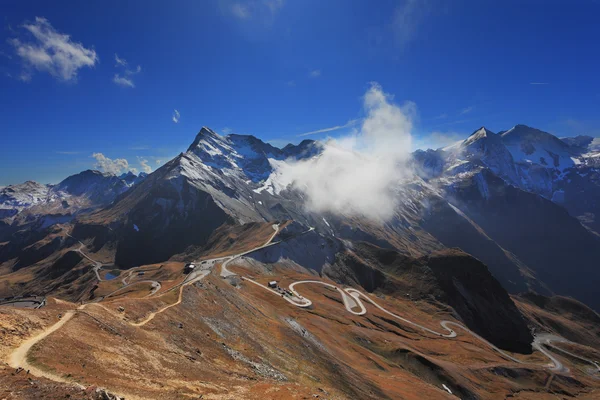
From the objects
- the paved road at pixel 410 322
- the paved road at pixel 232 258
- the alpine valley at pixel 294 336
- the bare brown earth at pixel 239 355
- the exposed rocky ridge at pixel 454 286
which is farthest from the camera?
the exposed rocky ridge at pixel 454 286

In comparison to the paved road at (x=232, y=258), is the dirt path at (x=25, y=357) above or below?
below

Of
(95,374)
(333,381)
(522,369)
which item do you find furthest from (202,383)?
(522,369)

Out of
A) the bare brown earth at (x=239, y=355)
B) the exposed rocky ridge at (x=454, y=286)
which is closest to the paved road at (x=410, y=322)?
the bare brown earth at (x=239, y=355)

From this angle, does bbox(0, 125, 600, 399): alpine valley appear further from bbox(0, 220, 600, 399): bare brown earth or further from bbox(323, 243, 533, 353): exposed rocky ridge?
bbox(323, 243, 533, 353): exposed rocky ridge

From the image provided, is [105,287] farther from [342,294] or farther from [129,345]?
[129,345]

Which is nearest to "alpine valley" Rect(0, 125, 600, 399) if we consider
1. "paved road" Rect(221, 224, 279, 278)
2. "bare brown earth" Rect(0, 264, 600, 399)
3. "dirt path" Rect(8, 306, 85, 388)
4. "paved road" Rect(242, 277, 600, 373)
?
"dirt path" Rect(8, 306, 85, 388)

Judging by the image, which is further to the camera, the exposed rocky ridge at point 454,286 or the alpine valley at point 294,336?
the exposed rocky ridge at point 454,286

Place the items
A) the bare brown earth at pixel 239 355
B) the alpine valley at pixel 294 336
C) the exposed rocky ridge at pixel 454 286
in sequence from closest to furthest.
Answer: the bare brown earth at pixel 239 355 < the alpine valley at pixel 294 336 < the exposed rocky ridge at pixel 454 286

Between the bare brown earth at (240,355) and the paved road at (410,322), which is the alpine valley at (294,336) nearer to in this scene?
the bare brown earth at (240,355)
